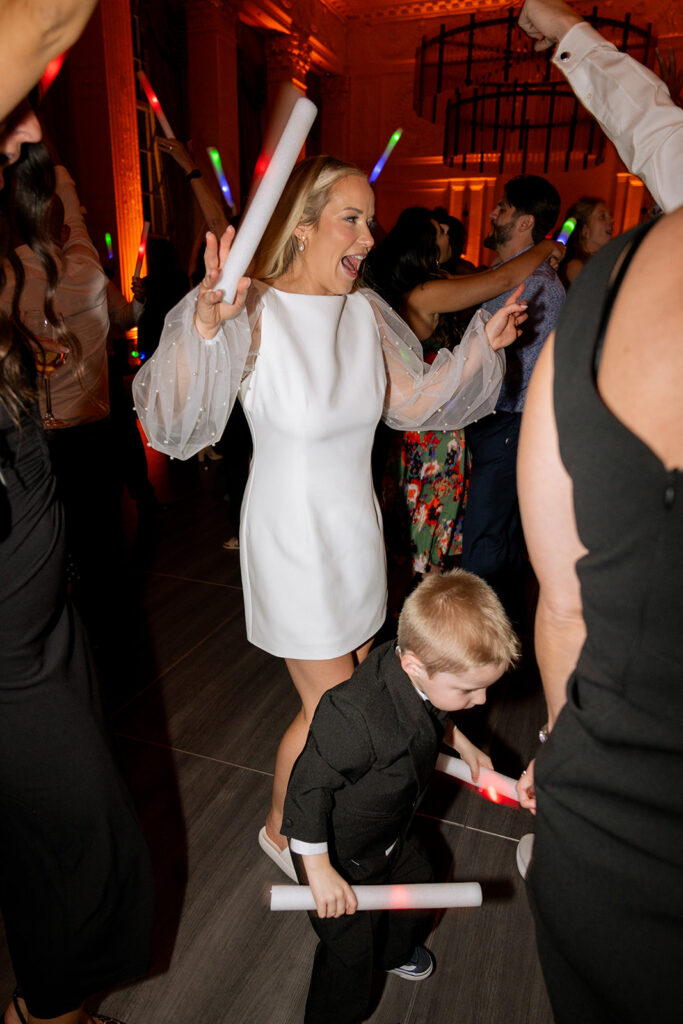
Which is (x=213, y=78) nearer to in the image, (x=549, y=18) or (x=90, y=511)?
(x=90, y=511)

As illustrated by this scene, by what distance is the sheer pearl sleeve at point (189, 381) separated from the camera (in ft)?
4.41

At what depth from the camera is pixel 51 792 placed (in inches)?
43.9

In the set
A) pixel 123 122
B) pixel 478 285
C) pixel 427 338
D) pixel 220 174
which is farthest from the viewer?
pixel 123 122

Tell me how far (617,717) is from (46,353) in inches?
47.4

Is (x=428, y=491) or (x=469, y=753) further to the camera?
(x=428, y=491)

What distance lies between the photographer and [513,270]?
246 cm

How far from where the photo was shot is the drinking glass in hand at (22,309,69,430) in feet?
4.37

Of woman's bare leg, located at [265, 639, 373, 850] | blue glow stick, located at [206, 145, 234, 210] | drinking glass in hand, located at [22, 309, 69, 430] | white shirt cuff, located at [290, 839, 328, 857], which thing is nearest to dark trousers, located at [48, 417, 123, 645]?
drinking glass in hand, located at [22, 309, 69, 430]

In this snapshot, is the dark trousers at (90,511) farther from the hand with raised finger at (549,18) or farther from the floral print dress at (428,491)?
the hand with raised finger at (549,18)

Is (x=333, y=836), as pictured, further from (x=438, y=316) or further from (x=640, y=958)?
(x=438, y=316)

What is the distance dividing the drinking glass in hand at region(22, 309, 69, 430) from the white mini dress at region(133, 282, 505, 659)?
0.19 metres

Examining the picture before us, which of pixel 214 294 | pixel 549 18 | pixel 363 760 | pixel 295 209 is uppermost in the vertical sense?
pixel 549 18

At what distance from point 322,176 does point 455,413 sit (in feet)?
2.21

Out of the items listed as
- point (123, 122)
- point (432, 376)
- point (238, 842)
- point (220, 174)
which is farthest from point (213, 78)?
point (238, 842)
